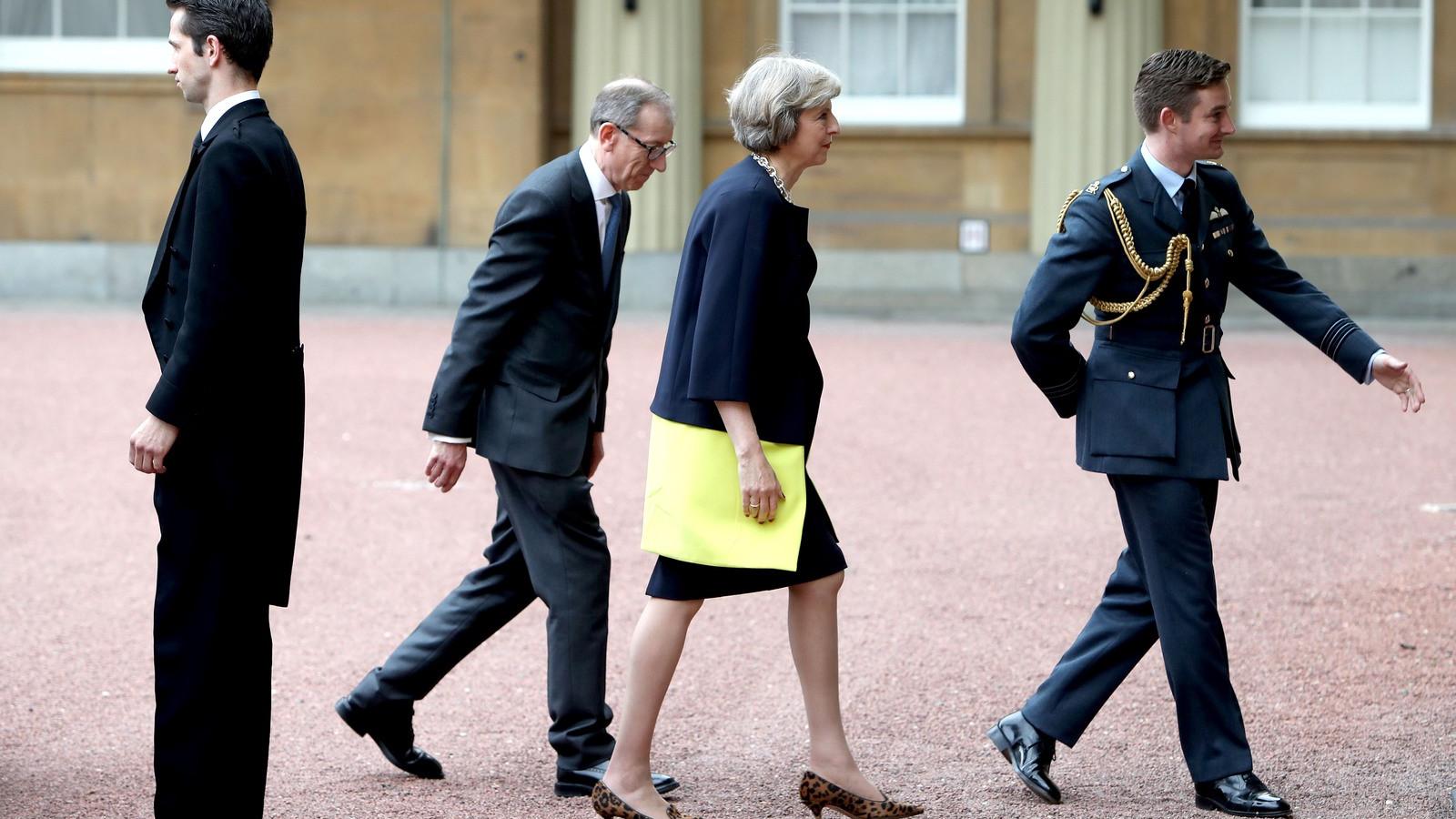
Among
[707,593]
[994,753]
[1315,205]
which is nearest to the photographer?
[707,593]

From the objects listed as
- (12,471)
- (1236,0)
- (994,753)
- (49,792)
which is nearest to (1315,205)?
(1236,0)

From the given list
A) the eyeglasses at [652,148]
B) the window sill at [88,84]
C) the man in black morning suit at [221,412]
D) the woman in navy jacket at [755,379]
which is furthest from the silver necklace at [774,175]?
the window sill at [88,84]

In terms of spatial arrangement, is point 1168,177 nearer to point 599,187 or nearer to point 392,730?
point 599,187

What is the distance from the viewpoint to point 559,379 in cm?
451

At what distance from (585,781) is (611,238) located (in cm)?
126

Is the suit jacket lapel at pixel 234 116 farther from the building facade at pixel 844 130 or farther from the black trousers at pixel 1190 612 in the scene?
the building facade at pixel 844 130

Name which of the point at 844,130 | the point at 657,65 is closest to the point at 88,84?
the point at 657,65

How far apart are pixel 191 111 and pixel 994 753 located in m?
12.7

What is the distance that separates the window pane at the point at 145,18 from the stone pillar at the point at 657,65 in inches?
142

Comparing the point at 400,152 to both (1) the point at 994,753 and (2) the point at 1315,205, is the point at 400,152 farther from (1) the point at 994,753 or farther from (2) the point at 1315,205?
(1) the point at 994,753

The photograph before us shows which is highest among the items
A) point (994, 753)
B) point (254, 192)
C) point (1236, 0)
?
point (1236, 0)

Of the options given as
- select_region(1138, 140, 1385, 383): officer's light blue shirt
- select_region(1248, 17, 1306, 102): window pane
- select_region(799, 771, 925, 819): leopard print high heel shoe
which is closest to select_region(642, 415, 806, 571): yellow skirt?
select_region(799, 771, 925, 819): leopard print high heel shoe

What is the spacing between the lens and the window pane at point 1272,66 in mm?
15977

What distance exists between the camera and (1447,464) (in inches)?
360
